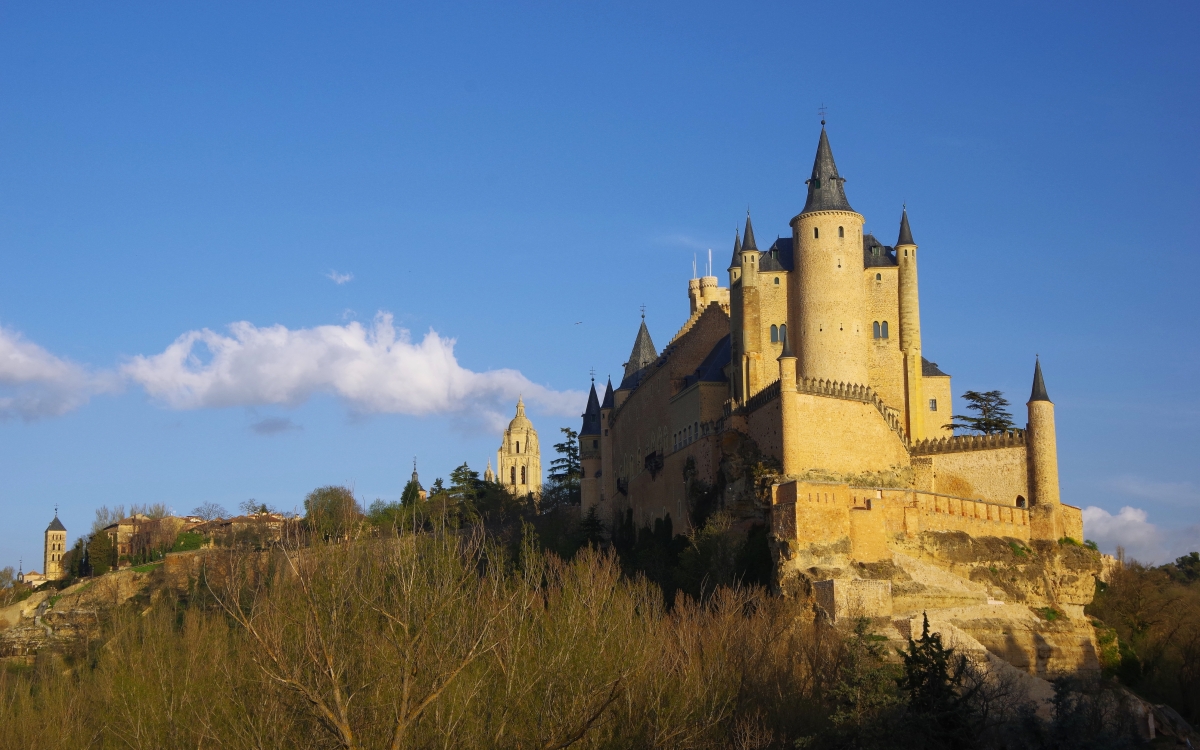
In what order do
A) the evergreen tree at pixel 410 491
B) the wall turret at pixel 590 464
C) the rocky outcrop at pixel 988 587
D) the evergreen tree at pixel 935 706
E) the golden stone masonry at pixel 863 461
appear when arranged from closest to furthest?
the evergreen tree at pixel 935 706 → the rocky outcrop at pixel 988 587 → the golden stone masonry at pixel 863 461 → the wall turret at pixel 590 464 → the evergreen tree at pixel 410 491

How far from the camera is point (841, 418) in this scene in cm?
5475

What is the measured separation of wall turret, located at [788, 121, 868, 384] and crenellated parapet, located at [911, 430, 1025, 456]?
4.00m

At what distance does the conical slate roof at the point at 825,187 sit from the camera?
5956 cm

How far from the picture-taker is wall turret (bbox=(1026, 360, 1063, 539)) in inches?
2199

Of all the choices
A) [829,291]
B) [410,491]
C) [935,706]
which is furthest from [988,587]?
[410,491]

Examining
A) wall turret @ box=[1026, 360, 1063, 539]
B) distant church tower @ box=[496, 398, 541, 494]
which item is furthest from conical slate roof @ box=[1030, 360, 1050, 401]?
distant church tower @ box=[496, 398, 541, 494]

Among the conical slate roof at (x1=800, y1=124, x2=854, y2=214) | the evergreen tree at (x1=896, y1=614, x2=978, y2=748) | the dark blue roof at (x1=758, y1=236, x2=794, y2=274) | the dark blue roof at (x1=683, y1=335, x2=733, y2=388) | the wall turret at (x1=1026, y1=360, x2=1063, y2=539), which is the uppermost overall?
the conical slate roof at (x1=800, y1=124, x2=854, y2=214)

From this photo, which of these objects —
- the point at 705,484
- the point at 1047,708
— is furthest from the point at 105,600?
the point at 1047,708

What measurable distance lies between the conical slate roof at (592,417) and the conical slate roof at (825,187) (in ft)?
96.3

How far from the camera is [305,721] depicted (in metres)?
25.3

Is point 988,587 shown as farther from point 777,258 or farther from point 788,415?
point 777,258

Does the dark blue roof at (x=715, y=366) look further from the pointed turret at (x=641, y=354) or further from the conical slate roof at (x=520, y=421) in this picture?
the conical slate roof at (x=520, y=421)

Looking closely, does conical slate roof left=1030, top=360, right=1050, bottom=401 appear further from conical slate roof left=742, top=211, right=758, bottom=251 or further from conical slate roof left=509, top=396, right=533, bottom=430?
conical slate roof left=509, top=396, right=533, bottom=430

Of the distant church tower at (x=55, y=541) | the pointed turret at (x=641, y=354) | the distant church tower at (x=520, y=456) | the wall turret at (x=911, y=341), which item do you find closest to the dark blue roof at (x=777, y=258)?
the wall turret at (x=911, y=341)
